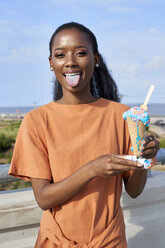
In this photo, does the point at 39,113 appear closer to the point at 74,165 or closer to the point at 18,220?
the point at 74,165

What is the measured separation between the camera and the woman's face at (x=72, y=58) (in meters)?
1.50

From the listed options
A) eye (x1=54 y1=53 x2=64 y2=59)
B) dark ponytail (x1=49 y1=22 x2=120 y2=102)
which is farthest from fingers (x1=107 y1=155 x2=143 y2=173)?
dark ponytail (x1=49 y1=22 x2=120 y2=102)

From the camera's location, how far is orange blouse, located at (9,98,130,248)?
4.77ft

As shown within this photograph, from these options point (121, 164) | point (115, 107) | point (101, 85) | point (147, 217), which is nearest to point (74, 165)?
point (121, 164)

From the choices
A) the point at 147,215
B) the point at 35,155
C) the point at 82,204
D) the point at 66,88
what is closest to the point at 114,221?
the point at 82,204

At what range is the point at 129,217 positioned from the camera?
227 cm

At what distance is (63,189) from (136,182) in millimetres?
458

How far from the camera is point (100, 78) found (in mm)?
1945

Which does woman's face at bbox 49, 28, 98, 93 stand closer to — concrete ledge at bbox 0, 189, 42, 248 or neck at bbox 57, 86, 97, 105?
neck at bbox 57, 86, 97, 105

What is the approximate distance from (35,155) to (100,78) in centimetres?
78

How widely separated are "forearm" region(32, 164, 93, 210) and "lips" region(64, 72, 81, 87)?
478 mm

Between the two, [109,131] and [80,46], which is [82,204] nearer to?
[109,131]

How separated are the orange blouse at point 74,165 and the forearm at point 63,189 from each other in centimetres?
7

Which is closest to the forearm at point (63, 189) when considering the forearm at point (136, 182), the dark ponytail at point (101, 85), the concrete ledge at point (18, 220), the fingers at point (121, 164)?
the fingers at point (121, 164)
